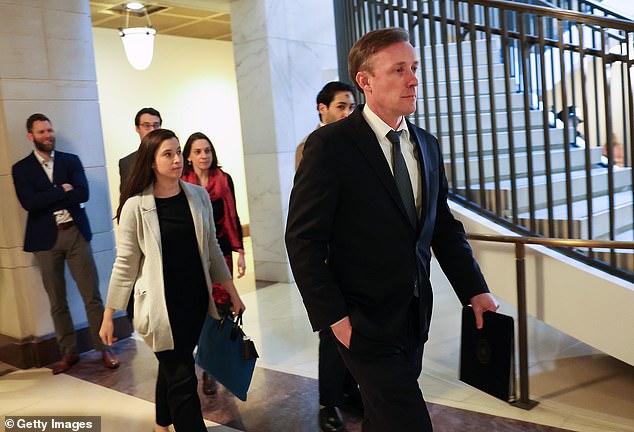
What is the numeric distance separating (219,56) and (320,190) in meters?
9.27

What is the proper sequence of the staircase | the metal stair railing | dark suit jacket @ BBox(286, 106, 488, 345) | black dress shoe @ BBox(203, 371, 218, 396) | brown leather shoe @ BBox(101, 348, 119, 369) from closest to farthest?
dark suit jacket @ BBox(286, 106, 488, 345) → the metal stair railing → the staircase → black dress shoe @ BBox(203, 371, 218, 396) → brown leather shoe @ BBox(101, 348, 119, 369)

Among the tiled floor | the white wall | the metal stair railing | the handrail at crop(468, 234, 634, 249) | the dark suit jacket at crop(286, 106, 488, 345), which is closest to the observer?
the dark suit jacket at crop(286, 106, 488, 345)

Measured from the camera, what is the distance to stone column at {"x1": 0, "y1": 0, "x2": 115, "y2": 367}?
4426mm

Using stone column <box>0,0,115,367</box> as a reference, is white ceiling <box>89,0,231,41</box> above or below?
above

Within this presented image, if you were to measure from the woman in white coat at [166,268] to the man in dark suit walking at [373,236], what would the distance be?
3.65 ft

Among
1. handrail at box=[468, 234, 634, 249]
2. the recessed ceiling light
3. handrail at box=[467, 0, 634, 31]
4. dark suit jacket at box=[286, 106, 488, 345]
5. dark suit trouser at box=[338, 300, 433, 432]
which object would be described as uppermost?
the recessed ceiling light

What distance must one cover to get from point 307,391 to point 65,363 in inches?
73.2

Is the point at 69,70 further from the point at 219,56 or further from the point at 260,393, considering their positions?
the point at 219,56

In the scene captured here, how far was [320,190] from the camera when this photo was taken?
6.11 feet

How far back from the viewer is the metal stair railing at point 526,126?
3496 millimetres

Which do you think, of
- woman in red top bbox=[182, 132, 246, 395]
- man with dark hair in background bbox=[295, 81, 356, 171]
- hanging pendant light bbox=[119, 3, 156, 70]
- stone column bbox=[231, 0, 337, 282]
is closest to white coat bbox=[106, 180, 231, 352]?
man with dark hair in background bbox=[295, 81, 356, 171]

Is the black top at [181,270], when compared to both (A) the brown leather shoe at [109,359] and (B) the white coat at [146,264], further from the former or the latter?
(A) the brown leather shoe at [109,359]

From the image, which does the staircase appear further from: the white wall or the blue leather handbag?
the white wall

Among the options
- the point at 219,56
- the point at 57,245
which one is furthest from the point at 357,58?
the point at 219,56
